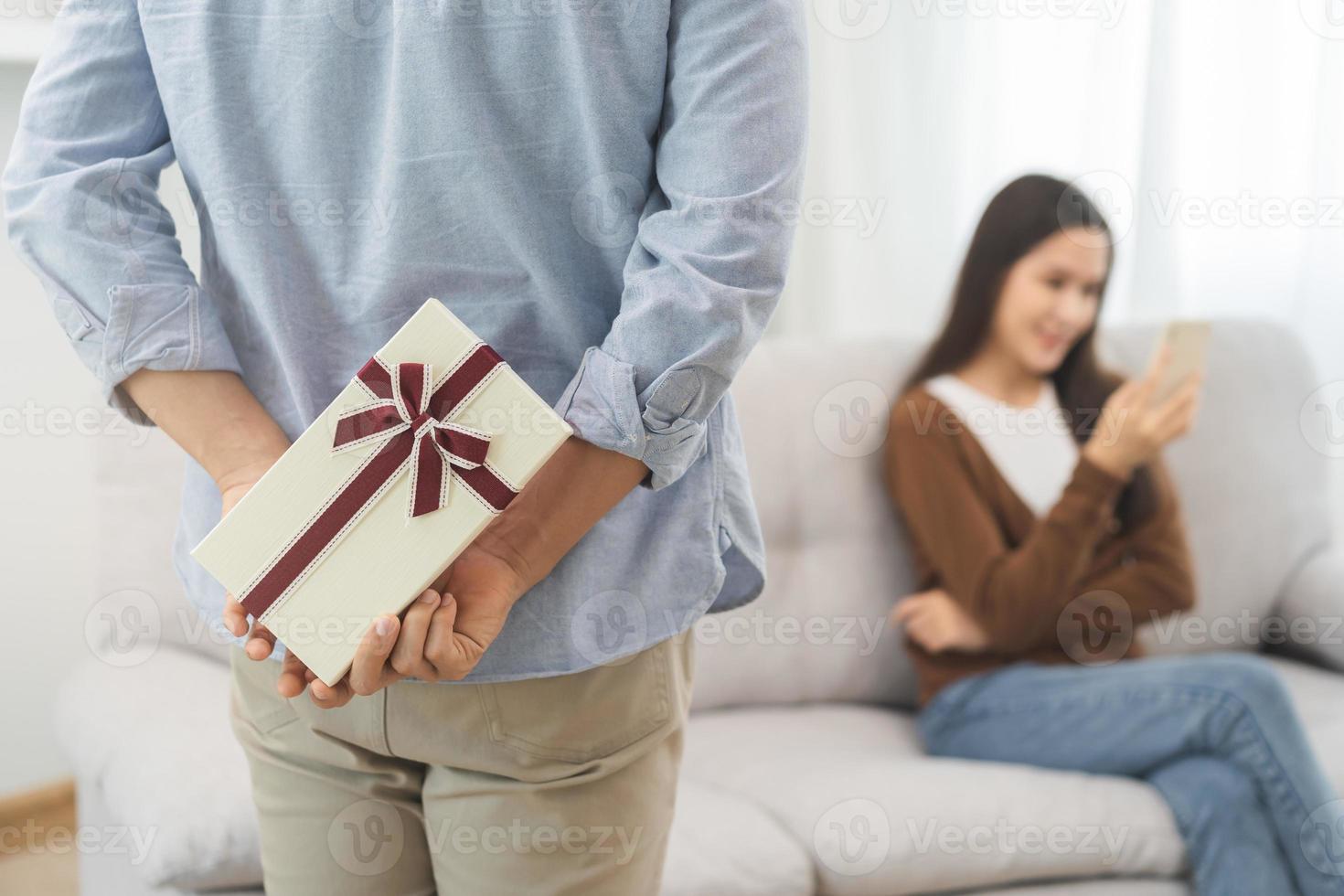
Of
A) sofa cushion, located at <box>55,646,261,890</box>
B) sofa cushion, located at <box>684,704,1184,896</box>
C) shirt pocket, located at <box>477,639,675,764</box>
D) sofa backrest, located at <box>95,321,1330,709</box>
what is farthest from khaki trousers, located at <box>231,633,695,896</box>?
sofa backrest, located at <box>95,321,1330,709</box>

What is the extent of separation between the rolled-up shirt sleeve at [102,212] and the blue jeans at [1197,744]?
1156 millimetres

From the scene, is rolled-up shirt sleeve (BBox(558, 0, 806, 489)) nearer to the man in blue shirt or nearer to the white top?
the man in blue shirt

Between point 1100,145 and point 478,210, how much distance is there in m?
1.74

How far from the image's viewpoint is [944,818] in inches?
50.8

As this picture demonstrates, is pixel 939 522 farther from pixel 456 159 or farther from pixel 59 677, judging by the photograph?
pixel 59 677

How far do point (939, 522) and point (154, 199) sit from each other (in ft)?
3.78

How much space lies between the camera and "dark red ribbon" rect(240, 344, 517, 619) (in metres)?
0.57

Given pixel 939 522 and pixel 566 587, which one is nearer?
pixel 566 587

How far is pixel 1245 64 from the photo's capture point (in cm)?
189

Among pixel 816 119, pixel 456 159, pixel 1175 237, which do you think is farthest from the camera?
pixel 816 119

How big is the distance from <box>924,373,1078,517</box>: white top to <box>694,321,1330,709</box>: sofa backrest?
0.11 meters

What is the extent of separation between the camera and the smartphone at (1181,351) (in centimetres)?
169

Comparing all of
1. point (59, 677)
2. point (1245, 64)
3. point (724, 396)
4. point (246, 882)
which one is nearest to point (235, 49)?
point (724, 396)

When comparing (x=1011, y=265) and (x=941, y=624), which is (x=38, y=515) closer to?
(x=941, y=624)
